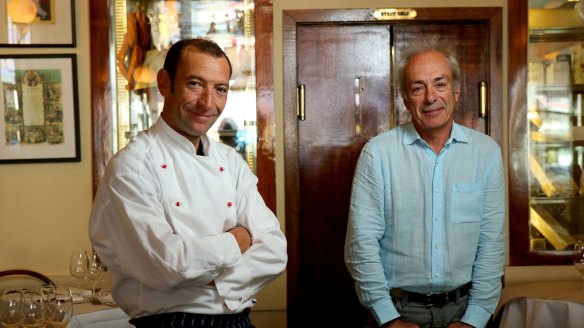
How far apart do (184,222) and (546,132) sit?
3.27 m

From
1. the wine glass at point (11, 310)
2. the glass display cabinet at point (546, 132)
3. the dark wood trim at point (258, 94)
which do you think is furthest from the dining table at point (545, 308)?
the wine glass at point (11, 310)

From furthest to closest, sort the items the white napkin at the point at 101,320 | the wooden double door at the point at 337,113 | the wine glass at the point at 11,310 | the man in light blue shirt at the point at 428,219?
the wooden double door at the point at 337,113 < the white napkin at the point at 101,320 < the man in light blue shirt at the point at 428,219 < the wine glass at the point at 11,310

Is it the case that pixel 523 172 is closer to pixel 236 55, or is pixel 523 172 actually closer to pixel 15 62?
pixel 236 55

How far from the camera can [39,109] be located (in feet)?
15.3

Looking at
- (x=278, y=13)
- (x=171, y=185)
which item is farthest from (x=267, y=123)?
(x=171, y=185)

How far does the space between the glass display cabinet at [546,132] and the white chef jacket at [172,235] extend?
2.89m

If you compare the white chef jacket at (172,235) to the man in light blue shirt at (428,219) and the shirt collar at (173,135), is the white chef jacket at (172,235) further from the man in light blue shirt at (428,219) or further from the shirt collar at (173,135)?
the man in light blue shirt at (428,219)

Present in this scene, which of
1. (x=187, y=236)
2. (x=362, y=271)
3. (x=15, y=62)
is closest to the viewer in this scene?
(x=187, y=236)

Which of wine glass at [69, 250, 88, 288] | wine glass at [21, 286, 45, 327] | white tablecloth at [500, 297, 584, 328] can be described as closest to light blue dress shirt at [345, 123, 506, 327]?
white tablecloth at [500, 297, 584, 328]

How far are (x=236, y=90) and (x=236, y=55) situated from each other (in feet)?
0.70

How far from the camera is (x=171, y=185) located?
217 cm

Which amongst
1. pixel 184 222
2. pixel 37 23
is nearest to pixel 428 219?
pixel 184 222

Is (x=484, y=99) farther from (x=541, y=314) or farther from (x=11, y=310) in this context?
(x=11, y=310)

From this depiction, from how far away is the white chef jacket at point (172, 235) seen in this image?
6.64 feet
